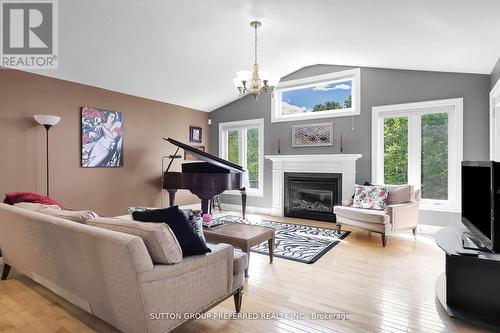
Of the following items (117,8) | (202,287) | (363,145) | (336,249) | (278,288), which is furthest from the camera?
(363,145)

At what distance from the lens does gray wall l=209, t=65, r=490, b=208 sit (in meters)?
4.20

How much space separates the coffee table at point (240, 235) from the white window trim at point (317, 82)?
3307 millimetres

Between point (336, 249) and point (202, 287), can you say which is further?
point (336, 249)

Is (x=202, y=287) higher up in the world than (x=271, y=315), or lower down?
higher up

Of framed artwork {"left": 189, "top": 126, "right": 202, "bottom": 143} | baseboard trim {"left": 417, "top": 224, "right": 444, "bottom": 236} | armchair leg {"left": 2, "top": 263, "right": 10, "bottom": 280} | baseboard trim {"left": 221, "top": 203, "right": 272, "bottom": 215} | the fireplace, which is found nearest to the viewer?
armchair leg {"left": 2, "top": 263, "right": 10, "bottom": 280}

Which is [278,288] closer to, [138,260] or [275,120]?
[138,260]

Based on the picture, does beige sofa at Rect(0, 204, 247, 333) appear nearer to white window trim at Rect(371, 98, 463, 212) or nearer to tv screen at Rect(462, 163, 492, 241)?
tv screen at Rect(462, 163, 492, 241)

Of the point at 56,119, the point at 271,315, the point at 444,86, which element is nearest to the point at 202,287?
the point at 271,315

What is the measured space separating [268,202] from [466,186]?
13.6 ft

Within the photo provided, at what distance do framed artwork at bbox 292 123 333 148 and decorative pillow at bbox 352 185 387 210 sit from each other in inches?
51.6

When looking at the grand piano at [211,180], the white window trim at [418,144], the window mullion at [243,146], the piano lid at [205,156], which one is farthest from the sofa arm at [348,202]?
the window mullion at [243,146]

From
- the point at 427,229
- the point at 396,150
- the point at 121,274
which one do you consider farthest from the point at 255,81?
the point at 427,229

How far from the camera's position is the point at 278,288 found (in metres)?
2.67

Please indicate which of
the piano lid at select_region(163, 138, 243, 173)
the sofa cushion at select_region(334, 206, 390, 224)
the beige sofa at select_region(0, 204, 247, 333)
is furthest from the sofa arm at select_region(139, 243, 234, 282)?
the sofa cushion at select_region(334, 206, 390, 224)
